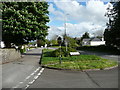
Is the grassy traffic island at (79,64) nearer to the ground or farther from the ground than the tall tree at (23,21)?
nearer to the ground

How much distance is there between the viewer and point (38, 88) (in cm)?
777

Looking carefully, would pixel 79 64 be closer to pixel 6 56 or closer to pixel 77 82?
pixel 77 82

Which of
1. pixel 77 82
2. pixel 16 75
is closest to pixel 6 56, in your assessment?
pixel 16 75

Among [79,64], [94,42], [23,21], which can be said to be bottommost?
[79,64]

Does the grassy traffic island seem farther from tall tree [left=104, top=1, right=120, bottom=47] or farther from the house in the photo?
the house

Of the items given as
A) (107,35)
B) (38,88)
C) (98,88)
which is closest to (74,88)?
(98,88)

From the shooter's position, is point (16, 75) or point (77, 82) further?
point (16, 75)

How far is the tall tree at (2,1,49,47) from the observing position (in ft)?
78.2

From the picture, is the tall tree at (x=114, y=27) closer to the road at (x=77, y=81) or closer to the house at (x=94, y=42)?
the road at (x=77, y=81)

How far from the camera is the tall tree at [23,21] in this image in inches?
939

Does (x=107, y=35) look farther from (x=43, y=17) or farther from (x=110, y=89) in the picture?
(x=110, y=89)

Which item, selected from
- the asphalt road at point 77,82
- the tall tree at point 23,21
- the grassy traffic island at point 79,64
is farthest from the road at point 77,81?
the tall tree at point 23,21

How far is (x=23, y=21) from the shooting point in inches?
944

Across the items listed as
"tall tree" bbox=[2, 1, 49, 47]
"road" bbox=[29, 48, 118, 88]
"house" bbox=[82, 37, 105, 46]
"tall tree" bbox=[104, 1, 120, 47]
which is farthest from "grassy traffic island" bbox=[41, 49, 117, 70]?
"house" bbox=[82, 37, 105, 46]
